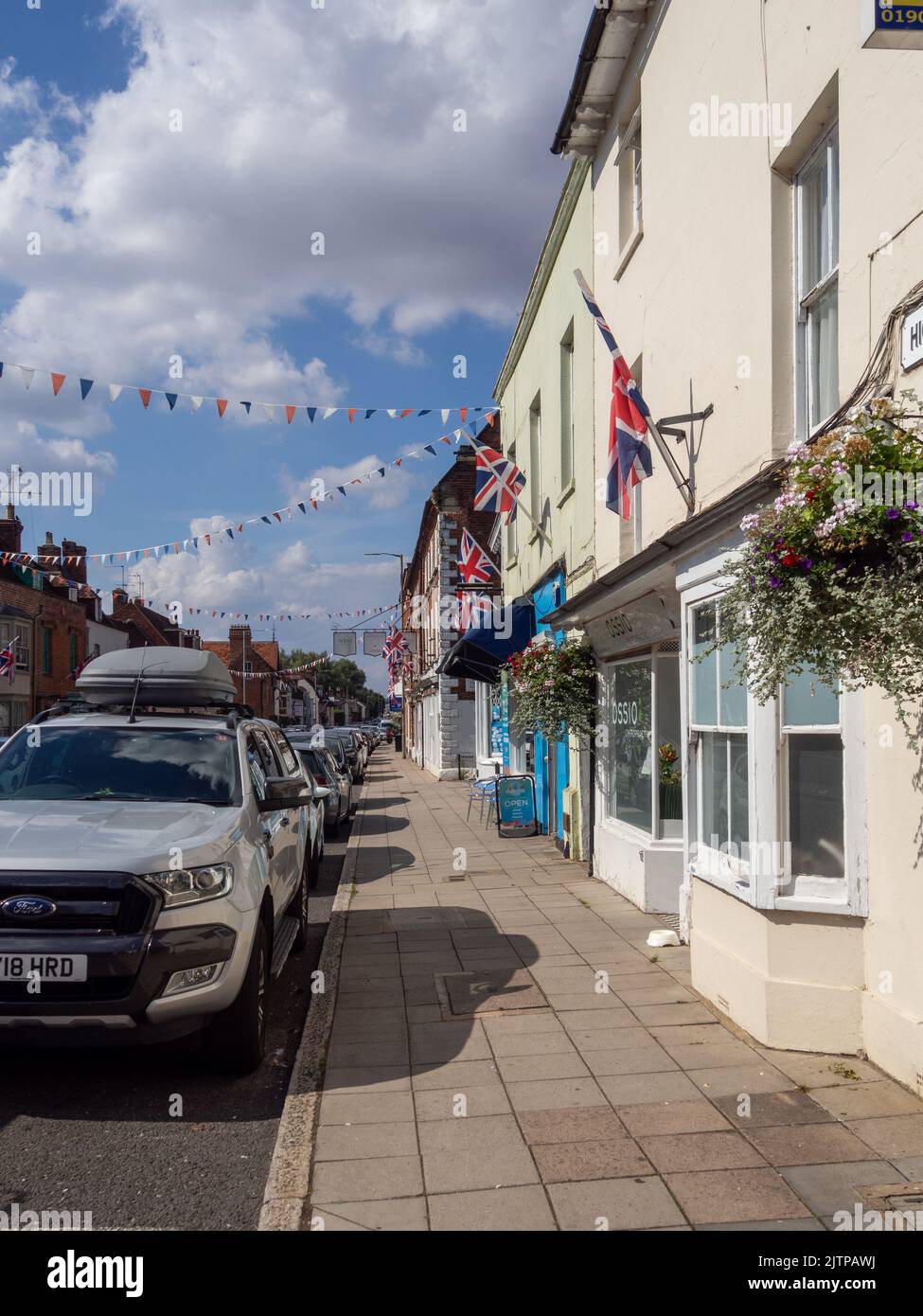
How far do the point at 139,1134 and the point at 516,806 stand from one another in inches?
448

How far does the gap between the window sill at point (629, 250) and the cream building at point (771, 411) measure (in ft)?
0.22

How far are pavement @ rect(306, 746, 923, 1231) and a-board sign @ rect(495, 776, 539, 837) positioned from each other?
6957 mm

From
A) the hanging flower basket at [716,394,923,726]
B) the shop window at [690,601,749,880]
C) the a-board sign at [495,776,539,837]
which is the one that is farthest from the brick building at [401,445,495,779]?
the hanging flower basket at [716,394,923,726]

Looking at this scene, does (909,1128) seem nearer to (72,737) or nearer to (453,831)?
(72,737)

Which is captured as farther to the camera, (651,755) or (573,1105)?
(651,755)

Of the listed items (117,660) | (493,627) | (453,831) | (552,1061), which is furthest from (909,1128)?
(453,831)

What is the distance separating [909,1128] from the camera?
447 cm

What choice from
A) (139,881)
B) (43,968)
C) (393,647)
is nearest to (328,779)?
(139,881)

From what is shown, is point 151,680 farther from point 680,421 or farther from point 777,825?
point 777,825

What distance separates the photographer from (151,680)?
7746 mm

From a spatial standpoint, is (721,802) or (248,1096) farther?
(721,802)

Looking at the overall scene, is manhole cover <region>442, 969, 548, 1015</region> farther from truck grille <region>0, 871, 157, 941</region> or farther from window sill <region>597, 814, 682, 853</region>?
truck grille <region>0, 871, 157, 941</region>

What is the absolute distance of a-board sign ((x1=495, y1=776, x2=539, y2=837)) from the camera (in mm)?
15719

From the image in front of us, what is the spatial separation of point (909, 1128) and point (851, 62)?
519cm
